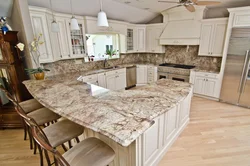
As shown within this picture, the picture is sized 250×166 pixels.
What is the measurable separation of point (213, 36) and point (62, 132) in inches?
173

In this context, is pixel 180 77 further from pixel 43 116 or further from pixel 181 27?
pixel 43 116

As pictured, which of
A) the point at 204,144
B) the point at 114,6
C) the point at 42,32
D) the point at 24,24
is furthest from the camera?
the point at 114,6

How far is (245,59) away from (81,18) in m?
4.24

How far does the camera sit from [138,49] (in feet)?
17.7

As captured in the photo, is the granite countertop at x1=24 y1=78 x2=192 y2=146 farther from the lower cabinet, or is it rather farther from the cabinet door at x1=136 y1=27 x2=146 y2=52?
the cabinet door at x1=136 y1=27 x2=146 y2=52

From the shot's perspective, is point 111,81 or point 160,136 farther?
point 111,81

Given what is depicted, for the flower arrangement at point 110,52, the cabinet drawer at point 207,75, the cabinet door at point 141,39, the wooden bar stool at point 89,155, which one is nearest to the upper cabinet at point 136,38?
the cabinet door at point 141,39

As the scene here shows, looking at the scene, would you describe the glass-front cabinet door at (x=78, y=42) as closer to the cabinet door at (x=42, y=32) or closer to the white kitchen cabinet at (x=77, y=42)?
the white kitchen cabinet at (x=77, y=42)

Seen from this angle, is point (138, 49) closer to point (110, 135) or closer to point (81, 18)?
point (81, 18)

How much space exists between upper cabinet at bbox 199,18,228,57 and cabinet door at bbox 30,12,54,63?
13.7 feet

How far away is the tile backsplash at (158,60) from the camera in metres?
3.82

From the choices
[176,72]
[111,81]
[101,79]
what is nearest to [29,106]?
[101,79]

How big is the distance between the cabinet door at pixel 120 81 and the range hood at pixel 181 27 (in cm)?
186

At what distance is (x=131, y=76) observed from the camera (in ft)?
16.8
